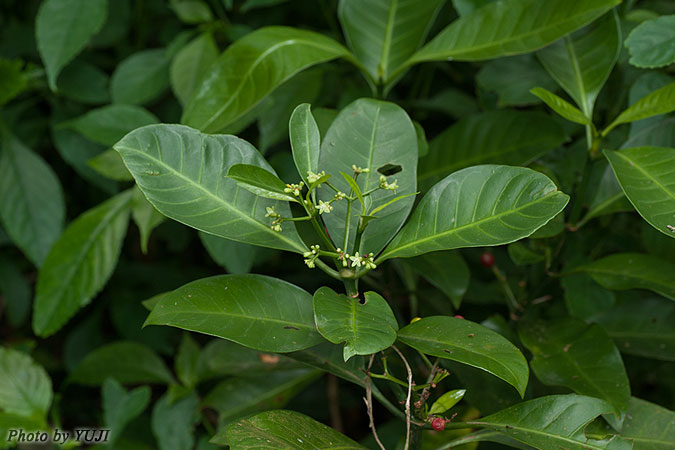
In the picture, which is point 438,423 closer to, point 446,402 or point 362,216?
point 446,402

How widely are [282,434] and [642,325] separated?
0.66 metres

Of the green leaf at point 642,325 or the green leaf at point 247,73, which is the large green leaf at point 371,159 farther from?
the green leaf at point 642,325

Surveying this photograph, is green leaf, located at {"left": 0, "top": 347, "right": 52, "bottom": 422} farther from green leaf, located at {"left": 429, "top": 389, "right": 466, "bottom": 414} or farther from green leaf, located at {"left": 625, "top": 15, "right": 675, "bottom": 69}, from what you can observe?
→ green leaf, located at {"left": 625, "top": 15, "right": 675, "bottom": 69}

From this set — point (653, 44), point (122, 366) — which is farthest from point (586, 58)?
point (122, 366)

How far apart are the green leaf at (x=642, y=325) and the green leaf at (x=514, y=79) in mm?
391

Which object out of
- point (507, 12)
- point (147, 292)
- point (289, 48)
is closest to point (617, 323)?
point (507, 12)

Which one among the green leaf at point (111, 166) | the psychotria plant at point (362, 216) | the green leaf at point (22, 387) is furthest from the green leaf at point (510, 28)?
the green leaf at point (22, 387)

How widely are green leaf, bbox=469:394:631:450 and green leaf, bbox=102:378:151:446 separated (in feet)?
2.35

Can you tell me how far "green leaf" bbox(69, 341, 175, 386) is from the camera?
4.57ft

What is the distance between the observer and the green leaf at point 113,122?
1.20 metres

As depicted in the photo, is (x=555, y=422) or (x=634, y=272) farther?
(x=634, y=272)

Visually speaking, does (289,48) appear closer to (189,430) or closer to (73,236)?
(73,236)

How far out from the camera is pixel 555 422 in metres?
0.72

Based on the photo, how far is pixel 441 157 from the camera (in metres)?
1.08
